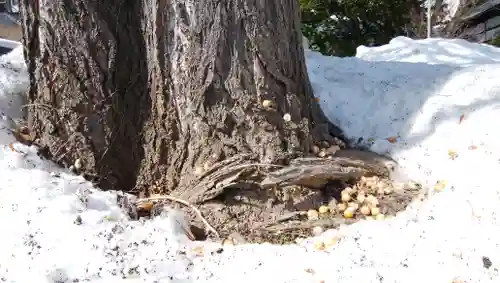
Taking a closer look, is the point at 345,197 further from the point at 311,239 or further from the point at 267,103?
the point at 267,103

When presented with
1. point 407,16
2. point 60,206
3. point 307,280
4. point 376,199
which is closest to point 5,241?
point 60,206

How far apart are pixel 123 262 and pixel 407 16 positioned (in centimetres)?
1223

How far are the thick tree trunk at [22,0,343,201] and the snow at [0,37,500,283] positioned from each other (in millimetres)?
307

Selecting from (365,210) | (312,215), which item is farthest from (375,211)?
(312,215)

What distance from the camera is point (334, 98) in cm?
381

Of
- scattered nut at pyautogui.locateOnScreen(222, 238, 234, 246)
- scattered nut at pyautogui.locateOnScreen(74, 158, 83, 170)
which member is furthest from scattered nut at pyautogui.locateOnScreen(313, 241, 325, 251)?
scattered nut at pyautogui.locateOnScreen(74, 158, 83, 170)

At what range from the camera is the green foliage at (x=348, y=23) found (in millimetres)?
12719

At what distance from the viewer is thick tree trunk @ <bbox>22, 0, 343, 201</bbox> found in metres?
2.83

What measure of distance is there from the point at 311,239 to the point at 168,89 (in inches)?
46.2

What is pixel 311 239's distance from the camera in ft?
8.31

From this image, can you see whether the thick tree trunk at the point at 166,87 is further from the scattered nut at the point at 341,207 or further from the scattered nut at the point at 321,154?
the scattered nut at the point at 341,207

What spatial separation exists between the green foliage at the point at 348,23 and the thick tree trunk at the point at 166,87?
10.0m

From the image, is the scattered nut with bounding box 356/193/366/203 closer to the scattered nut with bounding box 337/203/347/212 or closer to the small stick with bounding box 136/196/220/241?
the scattered nut with bounding box 337/203/347/212

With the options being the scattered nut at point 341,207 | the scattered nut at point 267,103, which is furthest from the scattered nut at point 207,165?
the scattered nut at point 341,207
